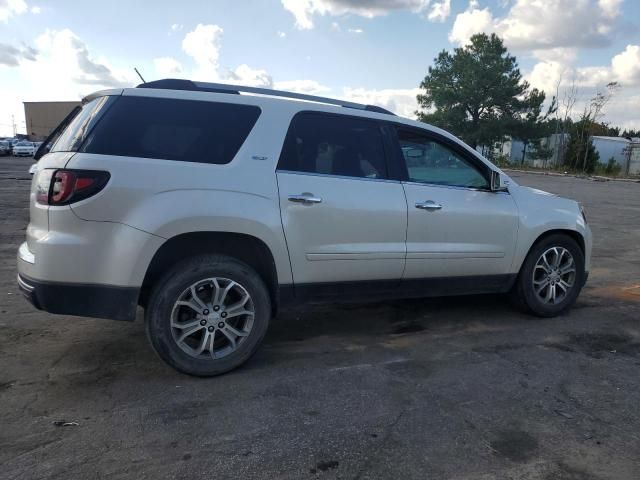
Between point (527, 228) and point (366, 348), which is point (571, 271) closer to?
point (527, 228)

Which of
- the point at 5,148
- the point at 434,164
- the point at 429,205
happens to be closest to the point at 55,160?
the point at 429,205

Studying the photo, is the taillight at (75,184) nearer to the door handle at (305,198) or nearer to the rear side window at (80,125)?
the rear side window at (80,125)

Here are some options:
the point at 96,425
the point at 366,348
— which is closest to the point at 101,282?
the point at 96,425

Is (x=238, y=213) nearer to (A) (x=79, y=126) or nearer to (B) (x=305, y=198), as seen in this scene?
(B) (x=305, y=198)

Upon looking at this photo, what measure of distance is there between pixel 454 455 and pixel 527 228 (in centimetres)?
268

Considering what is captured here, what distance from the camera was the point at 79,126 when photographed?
3.55 m

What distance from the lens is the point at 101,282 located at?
3.35 m

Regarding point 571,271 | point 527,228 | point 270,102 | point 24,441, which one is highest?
point 270,102

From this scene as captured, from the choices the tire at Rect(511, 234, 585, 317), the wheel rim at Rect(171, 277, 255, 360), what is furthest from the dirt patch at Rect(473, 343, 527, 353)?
the wheel rim at Rect(171, 277, 255, 360)

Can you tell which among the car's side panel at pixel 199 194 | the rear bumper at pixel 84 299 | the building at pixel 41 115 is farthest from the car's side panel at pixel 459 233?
the building at pixel 41 115

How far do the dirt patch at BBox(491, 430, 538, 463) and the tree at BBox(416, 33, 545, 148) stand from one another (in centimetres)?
4777

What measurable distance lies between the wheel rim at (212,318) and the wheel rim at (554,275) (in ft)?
9.50

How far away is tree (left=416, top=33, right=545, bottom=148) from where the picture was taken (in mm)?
47781

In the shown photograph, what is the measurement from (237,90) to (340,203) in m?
1.19
